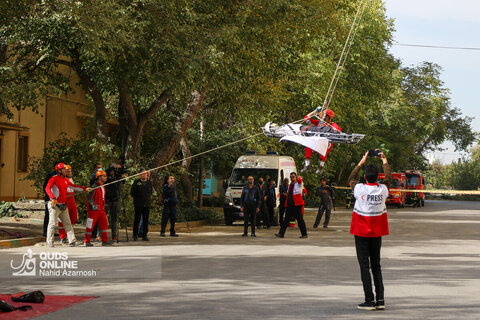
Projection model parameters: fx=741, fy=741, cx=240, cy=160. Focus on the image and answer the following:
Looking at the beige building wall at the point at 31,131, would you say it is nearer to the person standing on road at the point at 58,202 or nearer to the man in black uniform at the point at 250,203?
the man in black uniform at the point at 250,203

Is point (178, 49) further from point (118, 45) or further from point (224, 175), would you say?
point (224, 175)

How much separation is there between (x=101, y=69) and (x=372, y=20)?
73.5 feet

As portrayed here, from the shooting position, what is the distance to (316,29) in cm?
2506

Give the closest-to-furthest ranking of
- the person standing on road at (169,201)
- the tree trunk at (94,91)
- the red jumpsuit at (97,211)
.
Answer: the red jumpsuit at (97,211) < the person standing on road at (169,201) < the tree trunk at (94,91)

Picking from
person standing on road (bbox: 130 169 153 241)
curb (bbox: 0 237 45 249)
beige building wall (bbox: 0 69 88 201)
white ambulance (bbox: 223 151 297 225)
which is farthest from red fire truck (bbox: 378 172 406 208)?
curb (bbox: 0 237 45 249)

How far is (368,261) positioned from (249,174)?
65.6 ft

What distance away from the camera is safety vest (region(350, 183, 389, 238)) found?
9.32 metres

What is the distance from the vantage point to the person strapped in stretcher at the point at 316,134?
51.9 ft

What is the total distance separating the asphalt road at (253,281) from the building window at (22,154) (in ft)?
58.3

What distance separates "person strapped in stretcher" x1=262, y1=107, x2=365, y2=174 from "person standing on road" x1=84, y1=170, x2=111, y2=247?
445 centimetres

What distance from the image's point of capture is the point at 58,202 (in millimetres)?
17141

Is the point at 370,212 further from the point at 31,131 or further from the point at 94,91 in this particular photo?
the point at 31,131

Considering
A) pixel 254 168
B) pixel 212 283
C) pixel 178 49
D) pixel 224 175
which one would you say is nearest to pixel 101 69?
pixel 178 49

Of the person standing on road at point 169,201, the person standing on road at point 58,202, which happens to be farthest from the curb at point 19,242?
the person standing on road at point 169,201
